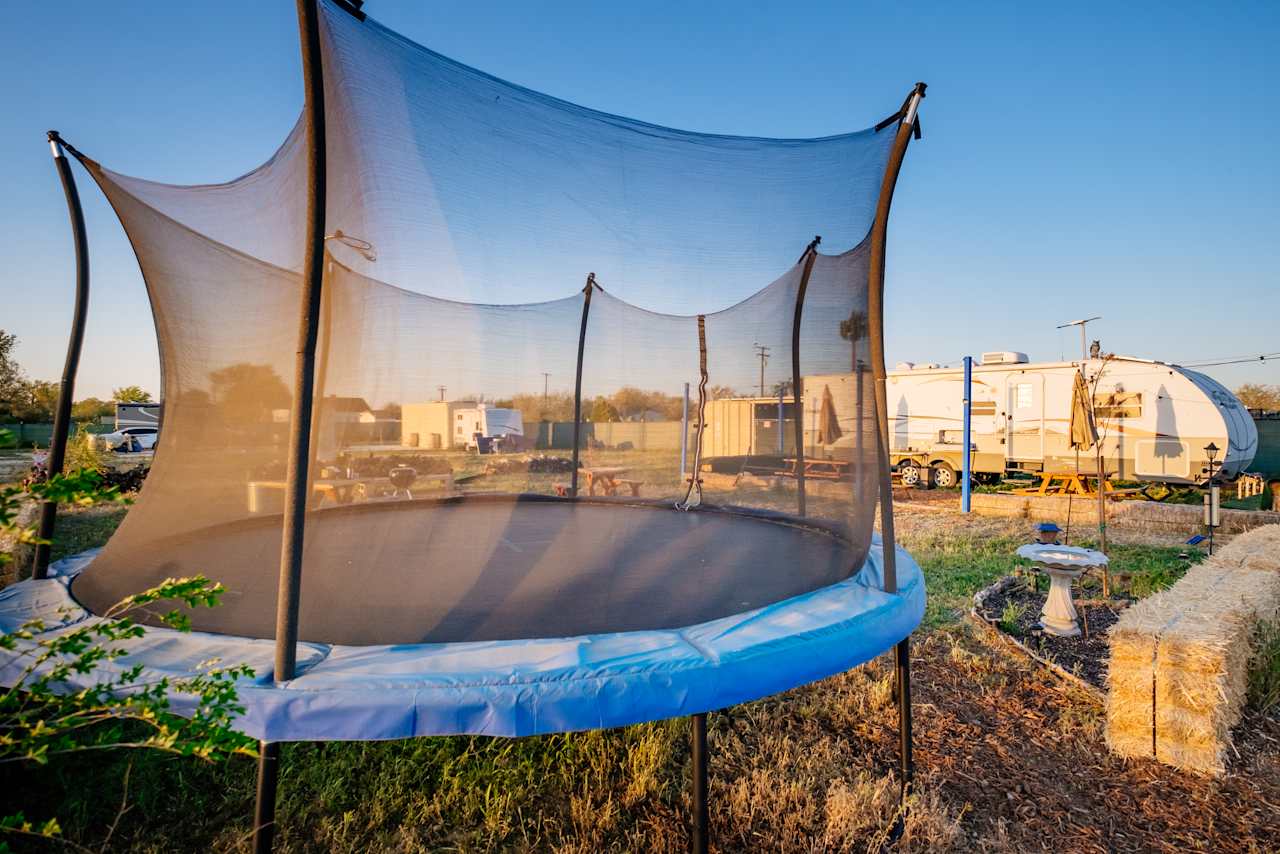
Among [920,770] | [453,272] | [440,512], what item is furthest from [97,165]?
[920,770]

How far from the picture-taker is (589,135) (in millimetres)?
1837

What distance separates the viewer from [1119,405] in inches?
284

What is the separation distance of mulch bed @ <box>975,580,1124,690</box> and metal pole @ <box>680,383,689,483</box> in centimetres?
158

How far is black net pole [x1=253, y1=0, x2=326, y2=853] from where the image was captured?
1.12 m

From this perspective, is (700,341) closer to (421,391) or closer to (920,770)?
(421,391)

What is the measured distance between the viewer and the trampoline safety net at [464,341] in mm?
1574

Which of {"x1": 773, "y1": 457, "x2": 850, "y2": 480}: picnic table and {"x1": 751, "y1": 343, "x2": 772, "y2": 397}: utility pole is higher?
{"x1": 751, "y1": 343, "x2": 772, "y2": 397}: utility pole

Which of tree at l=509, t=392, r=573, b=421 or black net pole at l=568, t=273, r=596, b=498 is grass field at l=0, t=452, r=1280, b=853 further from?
black net pole at l=568, t=273, r=596, b=498

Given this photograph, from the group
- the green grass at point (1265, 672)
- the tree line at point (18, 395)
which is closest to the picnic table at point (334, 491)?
the green grass at point (1265, 672)

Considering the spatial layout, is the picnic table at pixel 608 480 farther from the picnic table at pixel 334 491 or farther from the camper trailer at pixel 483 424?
the picnic table at pixel 334 491

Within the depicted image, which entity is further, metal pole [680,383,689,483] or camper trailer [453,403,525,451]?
metal pole [680,383,689,483]

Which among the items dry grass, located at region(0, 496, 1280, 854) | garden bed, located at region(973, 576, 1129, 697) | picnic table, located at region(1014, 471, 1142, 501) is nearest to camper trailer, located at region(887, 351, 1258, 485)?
picnic table, located at region(1014, 471, 1142, 501)

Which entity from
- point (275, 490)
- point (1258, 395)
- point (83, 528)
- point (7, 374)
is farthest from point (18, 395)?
point (1258, 395)

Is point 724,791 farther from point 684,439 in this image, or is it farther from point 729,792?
point 684,439
